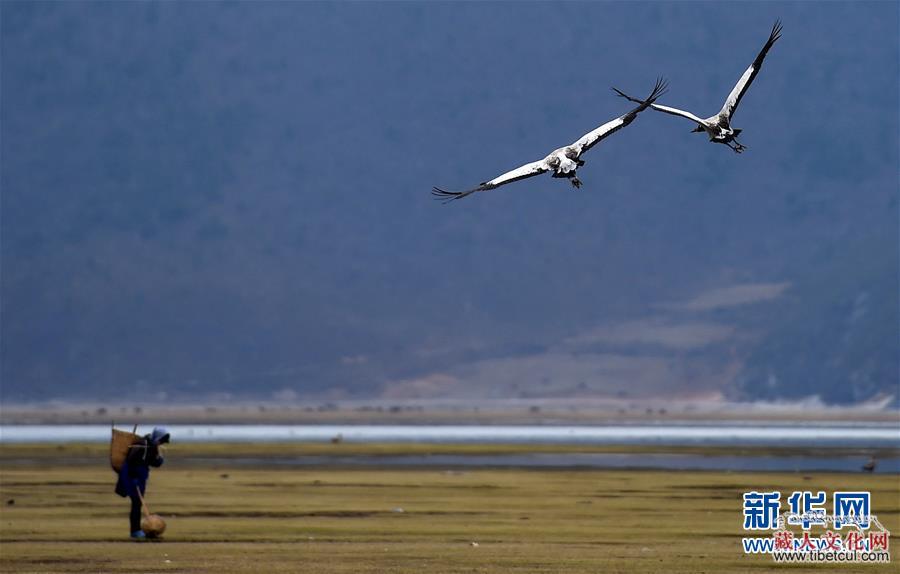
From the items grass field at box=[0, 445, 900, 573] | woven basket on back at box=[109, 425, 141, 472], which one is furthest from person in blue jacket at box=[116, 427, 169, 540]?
grass field at box=[0, 445, 900, 573]

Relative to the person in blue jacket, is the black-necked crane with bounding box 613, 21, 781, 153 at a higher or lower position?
higher

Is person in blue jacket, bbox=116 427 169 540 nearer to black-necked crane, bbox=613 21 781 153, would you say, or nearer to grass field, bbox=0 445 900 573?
grass field, bbox=0 445 900 573

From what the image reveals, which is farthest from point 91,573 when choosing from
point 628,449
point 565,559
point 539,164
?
point 628,449

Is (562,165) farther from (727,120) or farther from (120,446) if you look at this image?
(120,446)

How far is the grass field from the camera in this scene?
32.7 metres

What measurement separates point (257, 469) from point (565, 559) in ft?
116

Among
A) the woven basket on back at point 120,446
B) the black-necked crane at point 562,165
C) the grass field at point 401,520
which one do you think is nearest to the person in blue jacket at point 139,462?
the woven basket on back at point 120,446

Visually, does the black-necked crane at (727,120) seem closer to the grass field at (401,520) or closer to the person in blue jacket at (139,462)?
the grass field at (401,520)

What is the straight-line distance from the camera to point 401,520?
42062 mm

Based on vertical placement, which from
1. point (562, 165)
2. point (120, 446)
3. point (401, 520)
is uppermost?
point (562, 165)

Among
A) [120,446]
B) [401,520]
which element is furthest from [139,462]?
[401,520]

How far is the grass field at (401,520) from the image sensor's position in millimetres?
32734

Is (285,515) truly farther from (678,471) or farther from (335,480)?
(678,471)

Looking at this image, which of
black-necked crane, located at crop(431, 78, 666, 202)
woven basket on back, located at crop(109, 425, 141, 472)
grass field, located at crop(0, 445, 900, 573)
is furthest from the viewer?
woven basket on back, located at crop(109, 425, 141, 472)
